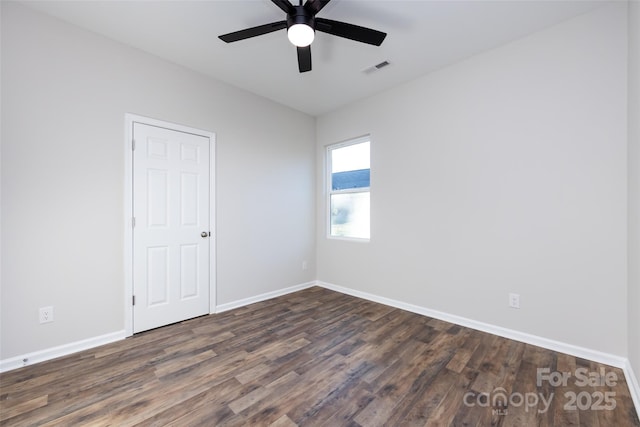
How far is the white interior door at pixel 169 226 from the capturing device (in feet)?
8.64

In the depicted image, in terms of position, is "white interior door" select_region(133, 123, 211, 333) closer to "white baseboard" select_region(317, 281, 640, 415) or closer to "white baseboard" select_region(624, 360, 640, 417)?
"white baseboard" select_region(317, 281, 640, 415)

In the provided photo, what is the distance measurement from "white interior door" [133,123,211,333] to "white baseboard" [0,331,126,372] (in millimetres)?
202

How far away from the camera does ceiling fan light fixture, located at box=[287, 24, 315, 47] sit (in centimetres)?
180

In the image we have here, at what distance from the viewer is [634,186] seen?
1.80m

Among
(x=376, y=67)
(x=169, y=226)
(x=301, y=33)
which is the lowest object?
(x=169, y=226)

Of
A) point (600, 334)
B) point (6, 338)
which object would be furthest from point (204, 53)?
point (600, 334)

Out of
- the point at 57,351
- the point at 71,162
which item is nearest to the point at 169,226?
the point at 71,162

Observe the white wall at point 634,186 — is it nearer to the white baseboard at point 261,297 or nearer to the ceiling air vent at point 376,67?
the ceiling air vent at point 376,67

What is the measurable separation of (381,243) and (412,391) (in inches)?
75.9

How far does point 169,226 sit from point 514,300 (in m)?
3.55

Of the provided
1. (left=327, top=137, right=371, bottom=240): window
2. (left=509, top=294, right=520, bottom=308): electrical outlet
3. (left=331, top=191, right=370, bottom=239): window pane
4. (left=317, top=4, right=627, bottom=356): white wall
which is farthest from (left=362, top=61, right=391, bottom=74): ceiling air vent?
(left=509, top=294, right=520, bottom=308): electrical outlet

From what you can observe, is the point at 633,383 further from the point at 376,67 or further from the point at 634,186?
the point at 376,67

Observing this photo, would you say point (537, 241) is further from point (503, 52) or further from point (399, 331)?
point (503, 52)

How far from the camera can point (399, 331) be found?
2.65 metres
